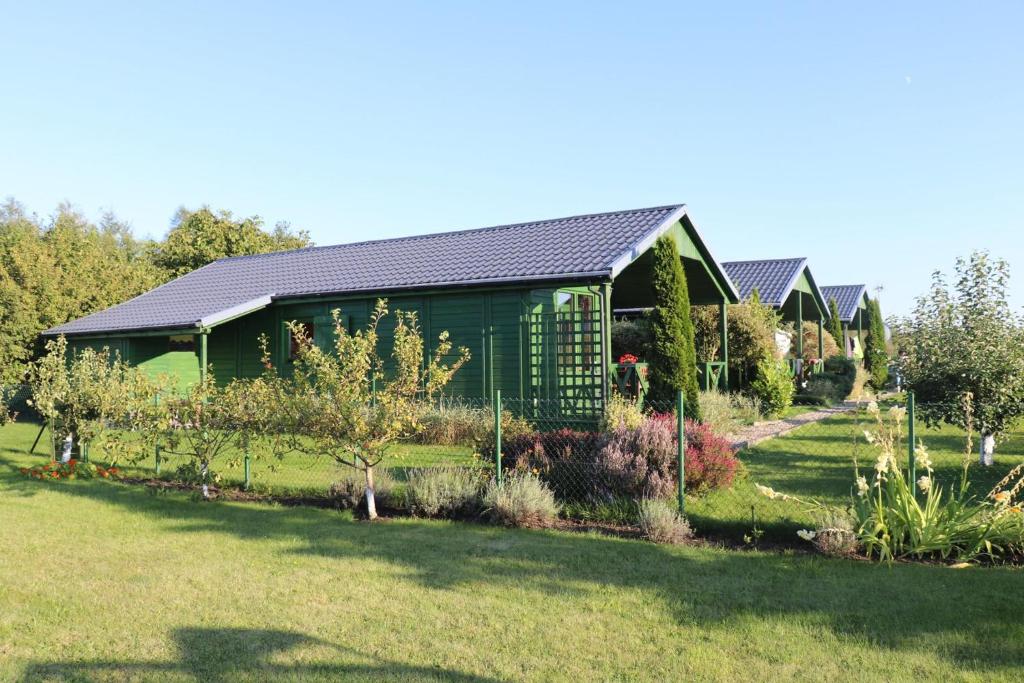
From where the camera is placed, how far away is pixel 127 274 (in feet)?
87.2

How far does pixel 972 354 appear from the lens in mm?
10461

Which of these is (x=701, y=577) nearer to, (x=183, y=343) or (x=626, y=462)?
(x=626, y=462)

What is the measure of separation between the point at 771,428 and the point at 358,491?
10.4 metres

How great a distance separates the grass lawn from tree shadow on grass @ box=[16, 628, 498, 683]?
4331 mm

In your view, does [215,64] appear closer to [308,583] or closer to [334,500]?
[334,500]

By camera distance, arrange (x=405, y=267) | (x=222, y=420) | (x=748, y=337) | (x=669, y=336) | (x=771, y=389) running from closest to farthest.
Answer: (x=222, y=420) → (x=669, y=336) → (x=405, y=267) → (x=771, y=389) → (x=748, y=337)

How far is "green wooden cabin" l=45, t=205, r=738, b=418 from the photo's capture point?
14.1m

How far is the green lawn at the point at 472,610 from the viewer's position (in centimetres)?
436

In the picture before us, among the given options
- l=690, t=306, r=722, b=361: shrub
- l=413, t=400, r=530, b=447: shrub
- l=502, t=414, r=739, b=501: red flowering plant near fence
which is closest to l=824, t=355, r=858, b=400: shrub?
l=690, t=306, r=722, b=361: shrub

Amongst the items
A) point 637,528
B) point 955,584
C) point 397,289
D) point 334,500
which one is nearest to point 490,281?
point 397,289

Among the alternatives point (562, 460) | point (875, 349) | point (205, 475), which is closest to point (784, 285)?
point (875, 349)

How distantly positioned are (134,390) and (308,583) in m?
6.50

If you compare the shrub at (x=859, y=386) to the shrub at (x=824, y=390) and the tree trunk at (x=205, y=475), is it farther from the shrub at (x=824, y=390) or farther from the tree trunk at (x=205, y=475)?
the tree trunk at (x=205, y=475)

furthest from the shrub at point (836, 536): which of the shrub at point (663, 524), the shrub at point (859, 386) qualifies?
the shrub at point (859, 386)
